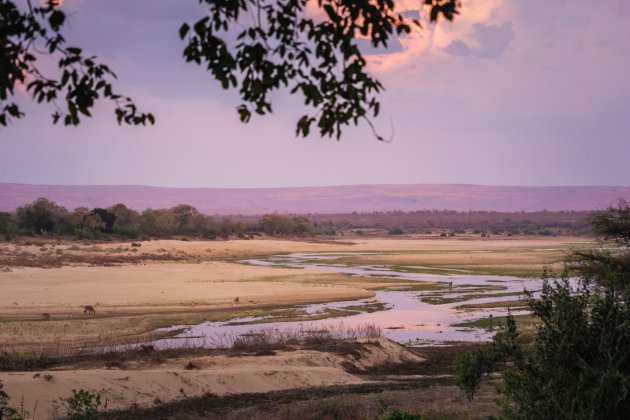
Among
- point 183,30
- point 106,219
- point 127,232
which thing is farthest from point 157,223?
point 183,30

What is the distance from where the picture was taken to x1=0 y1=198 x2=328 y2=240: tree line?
71.7m

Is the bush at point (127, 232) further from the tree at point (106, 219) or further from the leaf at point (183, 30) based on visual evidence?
the leaf at point (183, 30)

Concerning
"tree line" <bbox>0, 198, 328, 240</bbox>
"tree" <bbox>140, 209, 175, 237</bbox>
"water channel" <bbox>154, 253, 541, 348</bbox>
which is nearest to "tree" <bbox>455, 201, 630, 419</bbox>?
"water channel" <bbox>154, 253, 541, 348</bbox>

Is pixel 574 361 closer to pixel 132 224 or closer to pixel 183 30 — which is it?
pixel 183 30

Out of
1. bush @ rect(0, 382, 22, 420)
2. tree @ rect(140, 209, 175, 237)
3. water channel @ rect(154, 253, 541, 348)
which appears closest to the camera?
bush @ rect(0, 382, 22, 420)

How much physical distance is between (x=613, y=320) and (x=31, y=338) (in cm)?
1890

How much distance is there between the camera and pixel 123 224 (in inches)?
3425

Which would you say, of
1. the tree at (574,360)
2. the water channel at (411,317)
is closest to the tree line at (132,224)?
the water channel at (411,317)

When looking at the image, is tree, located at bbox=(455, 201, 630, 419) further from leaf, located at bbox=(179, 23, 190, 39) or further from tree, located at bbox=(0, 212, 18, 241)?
tree, located at bbox=(0, 212, 18, 241)

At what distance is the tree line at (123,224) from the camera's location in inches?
2822

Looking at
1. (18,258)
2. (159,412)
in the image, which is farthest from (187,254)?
(159,412)

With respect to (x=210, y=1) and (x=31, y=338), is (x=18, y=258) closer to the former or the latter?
(x=31, y=338)

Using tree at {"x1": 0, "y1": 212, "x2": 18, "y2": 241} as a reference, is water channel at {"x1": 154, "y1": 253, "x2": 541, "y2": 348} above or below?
below

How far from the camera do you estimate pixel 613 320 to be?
8.38 meters
